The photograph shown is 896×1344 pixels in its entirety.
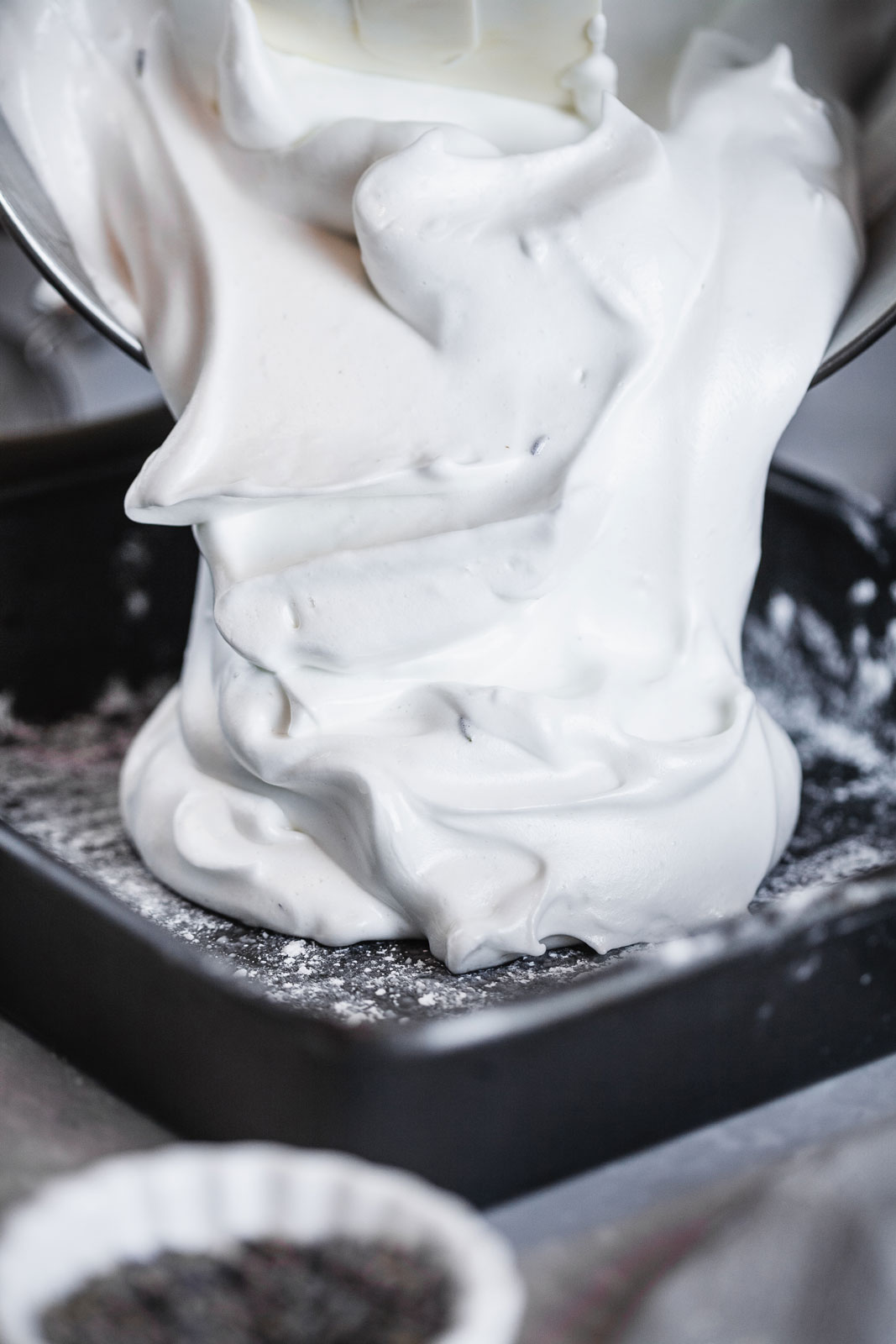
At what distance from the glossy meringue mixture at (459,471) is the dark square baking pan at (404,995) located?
0.05m

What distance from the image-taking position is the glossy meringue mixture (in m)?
1.05

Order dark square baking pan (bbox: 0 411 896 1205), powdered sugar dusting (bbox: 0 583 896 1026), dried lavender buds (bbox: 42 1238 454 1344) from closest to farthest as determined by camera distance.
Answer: dried lavender buds (bbox: 42 1238 454 1344) → dark square baking pan (bbox: 0 411 896 1205) → powdered sugar dusting (bbox: 0 583 896 1026)

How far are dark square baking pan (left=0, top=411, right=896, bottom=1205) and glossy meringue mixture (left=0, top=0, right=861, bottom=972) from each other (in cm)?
5

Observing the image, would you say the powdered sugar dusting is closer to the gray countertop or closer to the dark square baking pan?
the dark square baking pan

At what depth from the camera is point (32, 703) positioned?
1437 mm

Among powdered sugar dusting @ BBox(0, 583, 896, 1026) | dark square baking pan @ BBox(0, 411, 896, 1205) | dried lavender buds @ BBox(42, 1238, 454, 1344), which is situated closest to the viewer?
dried lavender buds @ BBox(42, 1238, 454, 1344)

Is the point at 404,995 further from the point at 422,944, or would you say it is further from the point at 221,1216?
the point at 221,1216

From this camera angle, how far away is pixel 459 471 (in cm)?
106

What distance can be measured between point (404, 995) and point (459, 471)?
0.35m

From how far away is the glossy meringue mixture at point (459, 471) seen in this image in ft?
3.46

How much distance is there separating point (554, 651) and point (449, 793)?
0.14 metres

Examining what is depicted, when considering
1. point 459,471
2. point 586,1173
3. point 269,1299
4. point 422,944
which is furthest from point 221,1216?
point 459,471

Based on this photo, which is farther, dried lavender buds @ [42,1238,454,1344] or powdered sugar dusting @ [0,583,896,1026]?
powdered sugar dusting @ [0,583,896,1026]

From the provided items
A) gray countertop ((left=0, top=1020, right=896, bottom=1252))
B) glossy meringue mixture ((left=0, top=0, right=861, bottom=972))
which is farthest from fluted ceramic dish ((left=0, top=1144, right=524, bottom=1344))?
glossy meringue mixture ((left=0, top=0, right=861, bottom=972))
